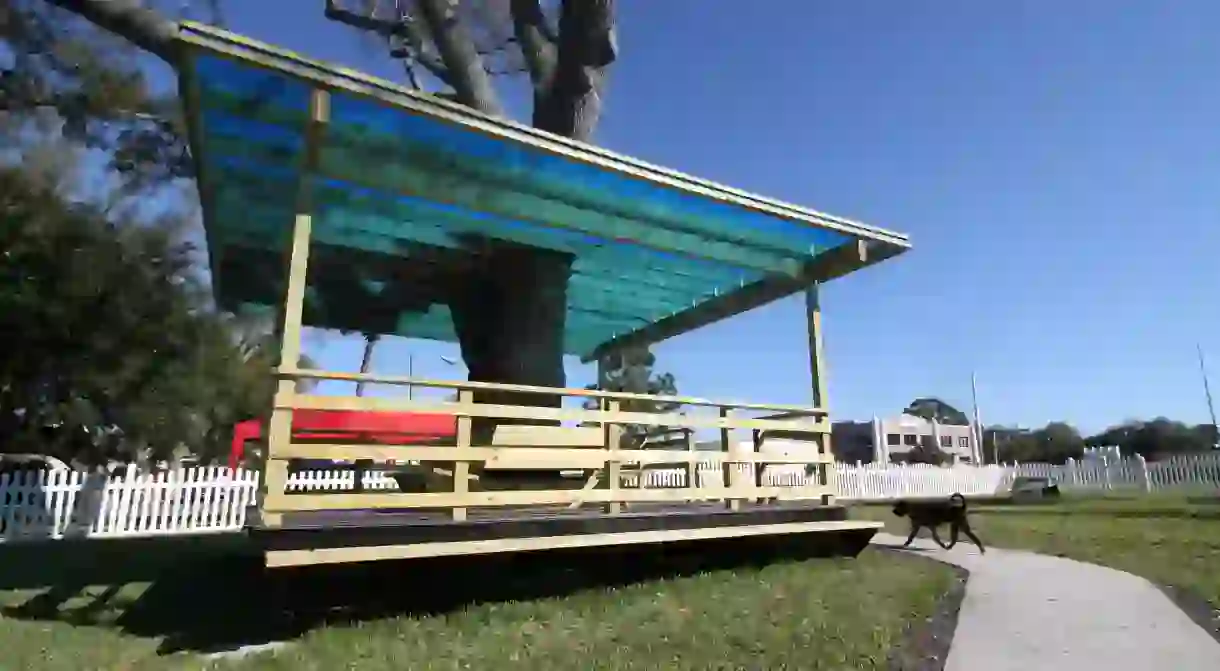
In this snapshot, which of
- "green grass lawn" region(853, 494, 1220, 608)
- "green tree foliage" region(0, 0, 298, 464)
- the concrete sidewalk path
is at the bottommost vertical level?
the concrete sidewalk path

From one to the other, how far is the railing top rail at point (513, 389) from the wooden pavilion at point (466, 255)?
23 mm

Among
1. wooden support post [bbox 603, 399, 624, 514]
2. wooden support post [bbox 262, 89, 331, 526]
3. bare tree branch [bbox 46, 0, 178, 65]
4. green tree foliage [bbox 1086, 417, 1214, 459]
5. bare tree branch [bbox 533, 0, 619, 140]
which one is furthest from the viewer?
green tree foliage [bbox 1086, 417, 1214, 459]

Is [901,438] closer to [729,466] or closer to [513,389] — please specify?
[729,466]

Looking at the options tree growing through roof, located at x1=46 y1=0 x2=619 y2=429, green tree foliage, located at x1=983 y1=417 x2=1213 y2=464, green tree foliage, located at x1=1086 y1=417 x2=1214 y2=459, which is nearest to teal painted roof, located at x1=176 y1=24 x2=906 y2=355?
tree growing through roof, located at x1=46 y1=0 x2=619 y2=429

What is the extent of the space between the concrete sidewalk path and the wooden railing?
78.3 inches

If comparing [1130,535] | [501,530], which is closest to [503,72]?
[501,530]

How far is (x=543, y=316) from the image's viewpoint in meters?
8.74

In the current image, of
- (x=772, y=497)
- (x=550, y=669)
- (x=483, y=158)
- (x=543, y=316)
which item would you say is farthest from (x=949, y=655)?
(x=543, y=316)

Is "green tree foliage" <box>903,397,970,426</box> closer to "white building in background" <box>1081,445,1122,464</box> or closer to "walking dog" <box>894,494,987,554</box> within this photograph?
"white building in background" <box>1081,445,1122,464</box>

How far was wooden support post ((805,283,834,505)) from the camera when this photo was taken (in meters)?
7.68

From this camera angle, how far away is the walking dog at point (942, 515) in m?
8.68

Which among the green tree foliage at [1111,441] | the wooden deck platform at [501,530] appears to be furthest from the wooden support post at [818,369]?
the green tree foliage at [1111,441]

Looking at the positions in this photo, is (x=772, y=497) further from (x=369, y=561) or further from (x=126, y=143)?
(x=126, y=143)

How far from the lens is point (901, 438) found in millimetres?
58844
